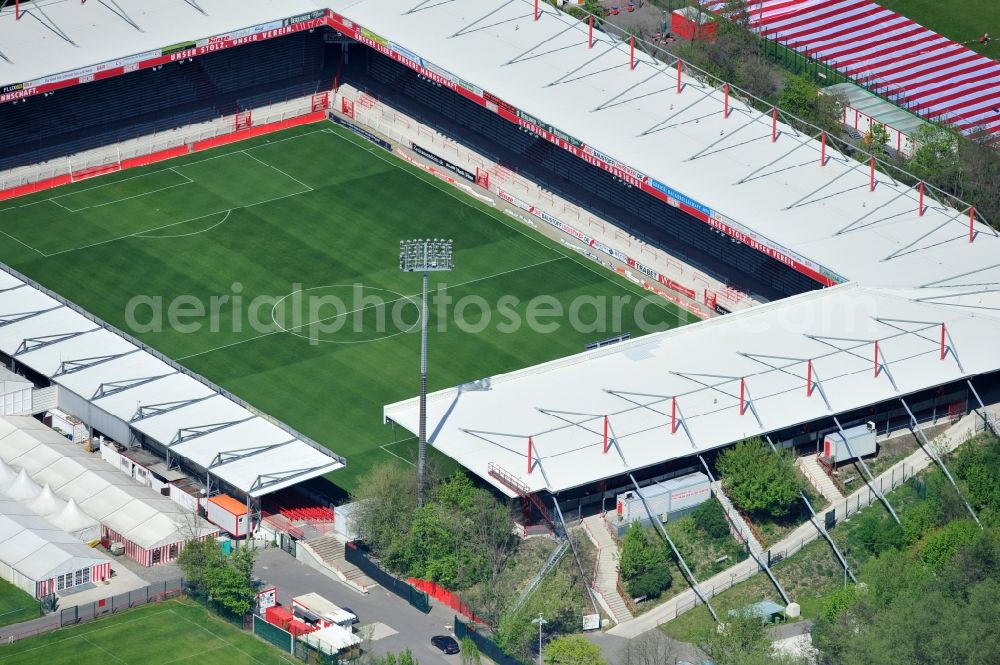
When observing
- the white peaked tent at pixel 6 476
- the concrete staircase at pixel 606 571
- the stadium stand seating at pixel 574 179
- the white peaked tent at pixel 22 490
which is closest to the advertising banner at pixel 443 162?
the stadium stand seating at pixel 574 179

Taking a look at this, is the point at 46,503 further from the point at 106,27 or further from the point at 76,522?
the point at 106,27

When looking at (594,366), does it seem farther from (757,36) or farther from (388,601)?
(757,36)

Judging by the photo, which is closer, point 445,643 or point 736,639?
point 736,639

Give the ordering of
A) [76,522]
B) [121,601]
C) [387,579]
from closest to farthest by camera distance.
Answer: [121,601], [387,579], [76,522]

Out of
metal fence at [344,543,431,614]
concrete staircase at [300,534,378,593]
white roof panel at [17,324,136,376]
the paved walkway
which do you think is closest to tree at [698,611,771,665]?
the paved walkway

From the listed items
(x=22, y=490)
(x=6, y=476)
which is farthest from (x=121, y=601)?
(x=6, y=476)

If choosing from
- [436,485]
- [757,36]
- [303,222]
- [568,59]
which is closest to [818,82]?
[757,36]

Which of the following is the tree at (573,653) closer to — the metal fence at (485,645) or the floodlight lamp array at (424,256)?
the metal fence at (485,645)

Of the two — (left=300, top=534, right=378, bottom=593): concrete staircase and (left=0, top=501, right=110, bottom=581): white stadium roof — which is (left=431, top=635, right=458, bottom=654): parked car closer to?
(left=300, top=534, right=378, bottom=593): concrete staircase
